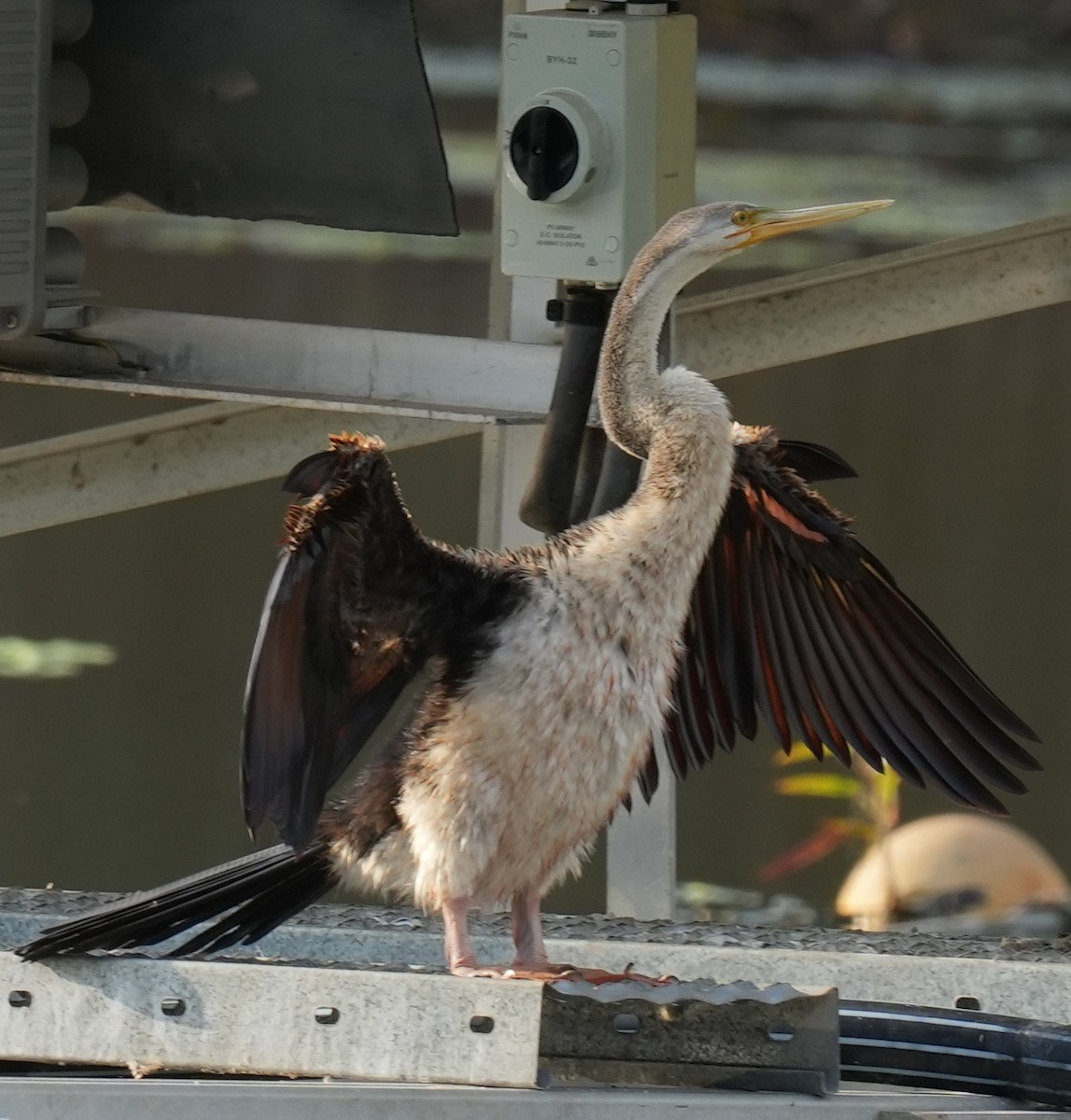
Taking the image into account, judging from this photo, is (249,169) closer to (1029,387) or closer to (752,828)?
(752,828)

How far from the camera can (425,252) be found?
948 centimetres

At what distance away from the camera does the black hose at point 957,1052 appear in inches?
78.5

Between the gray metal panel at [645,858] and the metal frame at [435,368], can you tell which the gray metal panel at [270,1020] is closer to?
the metal frame at [435,368]

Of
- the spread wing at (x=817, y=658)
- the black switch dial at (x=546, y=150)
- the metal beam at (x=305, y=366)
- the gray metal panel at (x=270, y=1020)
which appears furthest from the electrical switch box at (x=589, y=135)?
the gray metal panel at (x=270, y=1020)

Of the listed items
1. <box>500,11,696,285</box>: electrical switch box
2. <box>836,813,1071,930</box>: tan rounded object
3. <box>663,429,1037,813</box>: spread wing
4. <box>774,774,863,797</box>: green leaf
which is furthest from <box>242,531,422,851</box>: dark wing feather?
<box>774,774,863,797</box>: green leaf

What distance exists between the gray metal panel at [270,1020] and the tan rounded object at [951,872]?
2529 millimetres

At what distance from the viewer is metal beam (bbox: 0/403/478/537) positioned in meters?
3.54

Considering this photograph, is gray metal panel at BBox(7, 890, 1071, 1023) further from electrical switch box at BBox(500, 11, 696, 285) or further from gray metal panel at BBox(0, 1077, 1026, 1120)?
electrical switch box at BBox(500, 11, 696, 285)

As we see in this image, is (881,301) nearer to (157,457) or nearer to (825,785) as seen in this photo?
(157,457)

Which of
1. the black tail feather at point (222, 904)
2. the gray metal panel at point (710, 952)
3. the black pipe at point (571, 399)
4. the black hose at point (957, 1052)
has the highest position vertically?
the black pipe at point (571, 399)

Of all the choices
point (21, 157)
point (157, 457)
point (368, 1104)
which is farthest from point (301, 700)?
point (157, 457)

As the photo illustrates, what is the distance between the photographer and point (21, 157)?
2.75 metres

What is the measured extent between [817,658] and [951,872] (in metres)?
1.92

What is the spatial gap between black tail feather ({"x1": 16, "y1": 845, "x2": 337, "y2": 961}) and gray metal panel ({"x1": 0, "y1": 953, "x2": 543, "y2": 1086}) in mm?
119
